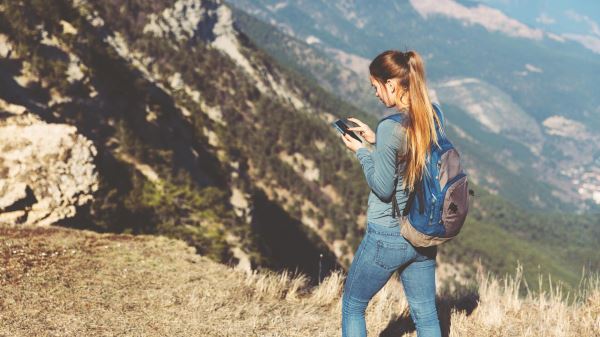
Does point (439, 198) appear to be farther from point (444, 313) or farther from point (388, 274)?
point (444, 313)

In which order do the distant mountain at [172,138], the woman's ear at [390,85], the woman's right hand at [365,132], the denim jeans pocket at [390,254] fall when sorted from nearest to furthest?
1. the woman's ear at [390,85]
2. the denim jeans pocket at [390,254]
3. the woman's right hand at [365,132]
4. the distant mountain at [172,138]

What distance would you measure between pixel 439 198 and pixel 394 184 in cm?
34

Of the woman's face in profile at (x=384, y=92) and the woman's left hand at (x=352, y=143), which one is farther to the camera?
the woman's left hand at (x=352, y=143)

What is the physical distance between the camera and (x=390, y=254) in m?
3.53

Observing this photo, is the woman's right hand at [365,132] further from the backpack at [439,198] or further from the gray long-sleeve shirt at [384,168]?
the backpack at [439,198]

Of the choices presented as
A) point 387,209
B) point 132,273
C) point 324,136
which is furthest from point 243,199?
point 324,136

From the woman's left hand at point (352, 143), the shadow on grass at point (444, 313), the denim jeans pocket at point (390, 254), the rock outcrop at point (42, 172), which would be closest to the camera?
the denim jeans pocket at point (390, 254)

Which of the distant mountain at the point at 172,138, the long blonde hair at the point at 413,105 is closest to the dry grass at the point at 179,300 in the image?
the distant mountain at the point at 172,138

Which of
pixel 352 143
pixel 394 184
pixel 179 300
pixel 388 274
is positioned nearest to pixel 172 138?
pixel 179 300

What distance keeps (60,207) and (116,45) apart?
1340 inches

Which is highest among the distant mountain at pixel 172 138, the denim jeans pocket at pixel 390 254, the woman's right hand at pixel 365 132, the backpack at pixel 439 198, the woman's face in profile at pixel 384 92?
the woman's face in profile at pixel 384 92

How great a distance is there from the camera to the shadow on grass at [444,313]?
5750 millimetres

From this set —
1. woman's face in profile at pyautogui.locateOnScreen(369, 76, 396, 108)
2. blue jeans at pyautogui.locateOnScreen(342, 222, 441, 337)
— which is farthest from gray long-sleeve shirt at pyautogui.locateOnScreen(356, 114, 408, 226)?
woman's face in profile at pyautogui.locateOnScreen(369, 76, 396, 108)

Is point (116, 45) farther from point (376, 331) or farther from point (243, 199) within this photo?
point (376, 331)
